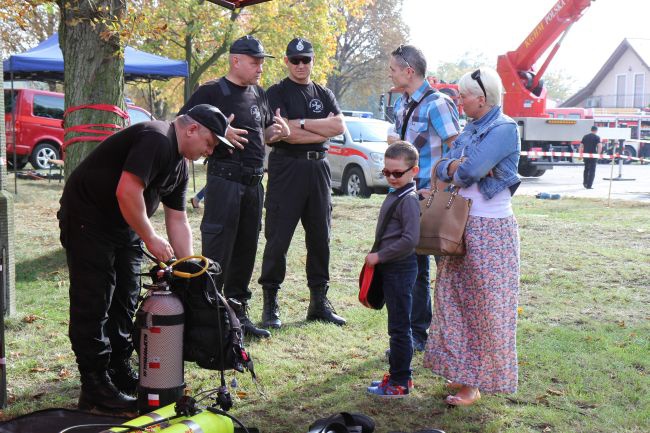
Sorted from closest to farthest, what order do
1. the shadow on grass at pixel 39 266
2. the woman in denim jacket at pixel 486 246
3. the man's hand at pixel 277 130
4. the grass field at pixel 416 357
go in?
1. the woman in denim jacket at pixel 486 246
2. the grass field at pixel 416 357
3. the man's hand at pixel 277 130
4. the shadow on grass at pixel 39 266

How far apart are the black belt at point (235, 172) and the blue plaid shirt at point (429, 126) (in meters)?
1.11

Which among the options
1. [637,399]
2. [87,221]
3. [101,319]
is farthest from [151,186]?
[637,399]

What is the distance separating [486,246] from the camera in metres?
4.28

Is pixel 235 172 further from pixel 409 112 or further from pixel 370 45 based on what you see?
pixel 370 45

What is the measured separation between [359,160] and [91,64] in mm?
8773

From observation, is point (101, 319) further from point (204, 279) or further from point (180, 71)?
point (180, 71)

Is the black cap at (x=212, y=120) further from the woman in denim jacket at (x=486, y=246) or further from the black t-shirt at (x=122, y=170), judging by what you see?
the woman in denim jacket at (x=486, y=246)

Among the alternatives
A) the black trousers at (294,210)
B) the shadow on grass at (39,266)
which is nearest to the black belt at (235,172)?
the black trousers at (294,210)

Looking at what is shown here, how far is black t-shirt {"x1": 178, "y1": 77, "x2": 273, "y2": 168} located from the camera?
5.33 meters

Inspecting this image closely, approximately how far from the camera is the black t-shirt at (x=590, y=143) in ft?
69.3

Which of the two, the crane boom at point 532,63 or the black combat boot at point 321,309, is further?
the crane boom at point 532,63

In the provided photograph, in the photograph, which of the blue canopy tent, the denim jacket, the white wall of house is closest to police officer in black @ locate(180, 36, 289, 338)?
the denim jacket

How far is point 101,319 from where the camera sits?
13.7 feet

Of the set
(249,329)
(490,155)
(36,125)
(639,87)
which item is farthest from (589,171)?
(639,87)
